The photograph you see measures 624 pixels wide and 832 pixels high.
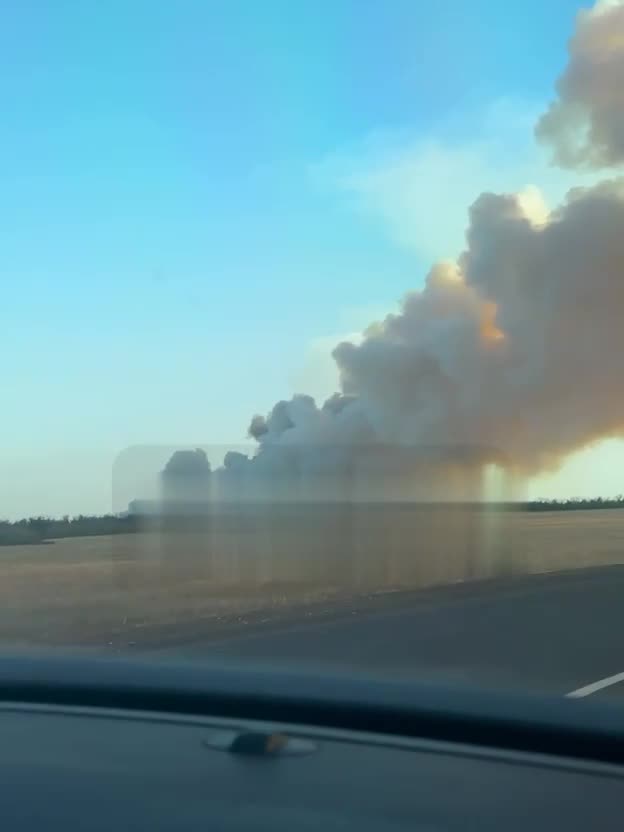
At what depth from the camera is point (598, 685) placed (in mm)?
9742

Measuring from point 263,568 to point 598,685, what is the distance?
10.8 m

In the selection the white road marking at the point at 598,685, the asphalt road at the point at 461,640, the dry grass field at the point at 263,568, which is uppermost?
the dry grass field at the point at 263,568

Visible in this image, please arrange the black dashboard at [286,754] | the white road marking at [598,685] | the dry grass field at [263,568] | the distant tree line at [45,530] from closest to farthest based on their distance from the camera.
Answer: the black dashboard at [286,754]
the white road marking at [598,685]
the dry grass field at [263,568]
the distant tree line at [45,530]

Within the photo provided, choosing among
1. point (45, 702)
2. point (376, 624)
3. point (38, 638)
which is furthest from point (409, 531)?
point (45, 702)

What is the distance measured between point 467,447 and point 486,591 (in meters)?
7.12

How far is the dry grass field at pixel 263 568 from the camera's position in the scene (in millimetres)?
16391

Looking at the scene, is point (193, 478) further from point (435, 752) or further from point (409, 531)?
point (435, 752)

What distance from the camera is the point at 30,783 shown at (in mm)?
2494

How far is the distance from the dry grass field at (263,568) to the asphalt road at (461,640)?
138cm

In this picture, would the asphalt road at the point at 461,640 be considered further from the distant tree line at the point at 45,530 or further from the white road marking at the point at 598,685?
the distant tree line at the point at 45,530

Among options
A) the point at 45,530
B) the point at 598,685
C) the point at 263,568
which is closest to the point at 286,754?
the point at 598,685

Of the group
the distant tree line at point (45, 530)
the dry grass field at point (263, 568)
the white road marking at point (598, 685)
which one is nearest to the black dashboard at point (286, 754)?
the white road marking at point (598, 685)

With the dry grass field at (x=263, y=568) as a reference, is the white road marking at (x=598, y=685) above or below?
below

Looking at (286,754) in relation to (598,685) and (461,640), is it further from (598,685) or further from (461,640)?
(461,640)
